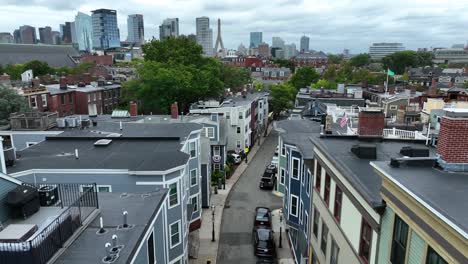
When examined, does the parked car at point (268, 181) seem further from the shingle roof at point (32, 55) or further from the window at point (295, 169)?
the shingle roof at point (32, 55)

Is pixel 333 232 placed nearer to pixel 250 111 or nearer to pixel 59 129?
pixel 59 129

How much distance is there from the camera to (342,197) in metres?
14.2

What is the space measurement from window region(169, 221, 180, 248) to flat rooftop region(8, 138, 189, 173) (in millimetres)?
4270

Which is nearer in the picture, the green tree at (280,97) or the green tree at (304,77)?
the green tree at (280,97)

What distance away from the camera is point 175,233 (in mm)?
21109

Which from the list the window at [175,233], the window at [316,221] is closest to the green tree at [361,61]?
the window at [316,221]

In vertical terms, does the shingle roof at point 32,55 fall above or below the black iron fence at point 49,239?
above

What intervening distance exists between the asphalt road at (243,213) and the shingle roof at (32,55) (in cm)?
10243

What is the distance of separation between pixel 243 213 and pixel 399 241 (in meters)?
24.5

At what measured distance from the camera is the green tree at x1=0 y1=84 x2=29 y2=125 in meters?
42.1

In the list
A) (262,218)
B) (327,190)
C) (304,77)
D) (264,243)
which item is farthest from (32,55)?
(327,190)

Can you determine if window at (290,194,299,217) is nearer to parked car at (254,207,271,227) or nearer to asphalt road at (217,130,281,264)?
parked car at (254,207,271,227)

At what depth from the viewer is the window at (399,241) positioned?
31.1ft

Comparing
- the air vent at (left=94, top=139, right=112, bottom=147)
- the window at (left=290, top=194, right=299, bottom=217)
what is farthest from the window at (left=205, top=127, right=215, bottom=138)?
the air vent at (left=94, top=139, right=112, bottom=147)
